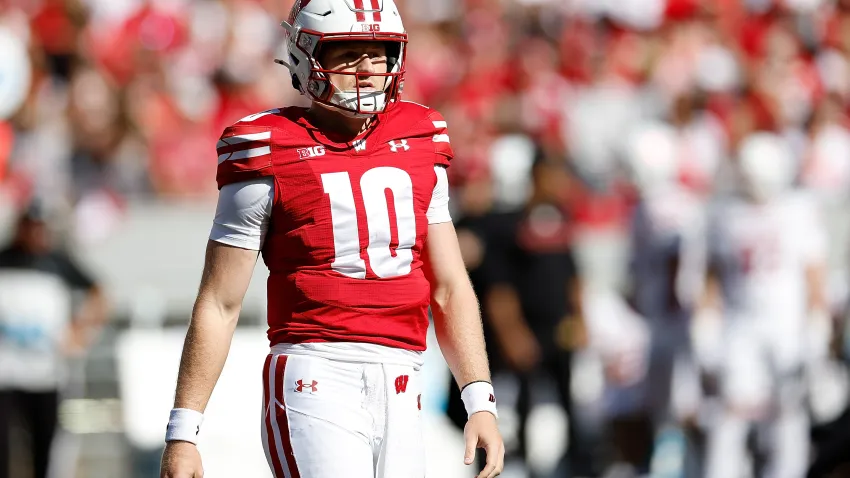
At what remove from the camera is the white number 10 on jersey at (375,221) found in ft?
13.4

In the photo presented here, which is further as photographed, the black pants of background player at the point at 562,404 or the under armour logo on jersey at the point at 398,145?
the black pants of background player at the point at 562,404

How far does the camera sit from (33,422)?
30.0ft

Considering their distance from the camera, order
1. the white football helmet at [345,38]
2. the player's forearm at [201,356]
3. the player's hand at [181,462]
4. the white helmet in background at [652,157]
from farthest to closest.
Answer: the white helmet in background at [652,157]
the white football helmet at [345,38]
the player's forearm at [201,356]
the player's hand at [181,462]

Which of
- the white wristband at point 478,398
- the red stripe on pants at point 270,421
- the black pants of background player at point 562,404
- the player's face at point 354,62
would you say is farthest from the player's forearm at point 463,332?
the black pants of background player at point 562,404

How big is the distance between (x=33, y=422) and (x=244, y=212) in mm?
5563

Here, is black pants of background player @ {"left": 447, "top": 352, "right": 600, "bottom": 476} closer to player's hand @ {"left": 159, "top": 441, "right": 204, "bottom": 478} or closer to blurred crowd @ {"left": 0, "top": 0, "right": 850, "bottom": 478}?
blurred crowd @ {"left": 0, "top": 0, "right": 850, "bottom": 478}

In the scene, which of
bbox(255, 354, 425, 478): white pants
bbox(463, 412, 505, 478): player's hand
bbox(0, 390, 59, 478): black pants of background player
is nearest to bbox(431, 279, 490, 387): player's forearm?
bbox(463, 412, 505, 478): player's hand

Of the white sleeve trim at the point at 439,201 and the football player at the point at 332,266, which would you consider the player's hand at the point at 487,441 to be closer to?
the football player at the point at 332,266

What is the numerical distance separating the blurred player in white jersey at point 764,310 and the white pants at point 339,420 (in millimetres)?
5876

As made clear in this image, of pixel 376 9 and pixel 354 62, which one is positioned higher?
pixel 376 9

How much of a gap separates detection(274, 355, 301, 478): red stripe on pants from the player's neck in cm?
65

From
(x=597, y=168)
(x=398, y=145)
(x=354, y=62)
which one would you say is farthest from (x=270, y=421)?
(x=597, y=168)

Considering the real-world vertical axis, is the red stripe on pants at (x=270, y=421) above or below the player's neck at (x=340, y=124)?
below

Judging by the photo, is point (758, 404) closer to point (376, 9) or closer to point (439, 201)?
point (439, 201)
